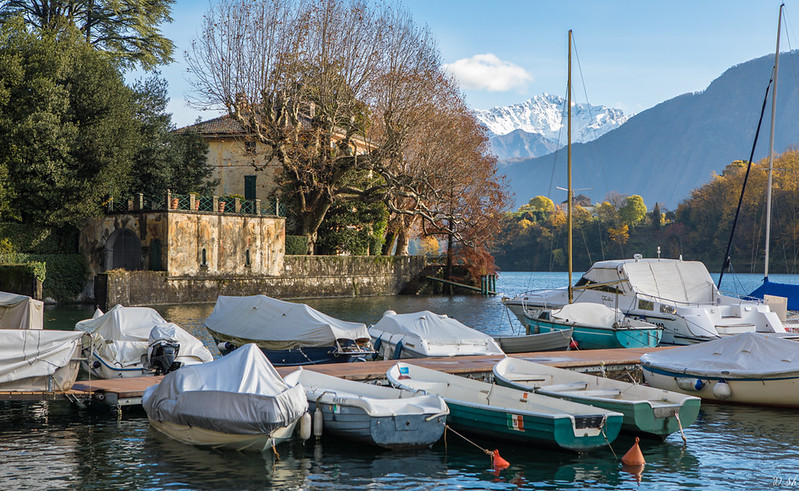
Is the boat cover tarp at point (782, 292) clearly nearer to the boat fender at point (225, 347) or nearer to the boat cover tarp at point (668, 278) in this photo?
the boat cover tarp at point (668, 278)

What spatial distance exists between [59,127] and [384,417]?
36.4 m

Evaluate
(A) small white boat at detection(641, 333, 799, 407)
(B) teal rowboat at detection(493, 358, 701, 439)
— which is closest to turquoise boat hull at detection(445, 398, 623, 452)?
(B) teal rowboat at detection(493, 358, 701, 439)

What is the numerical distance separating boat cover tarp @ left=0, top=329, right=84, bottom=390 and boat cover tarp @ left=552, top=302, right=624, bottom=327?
17092 millimetres

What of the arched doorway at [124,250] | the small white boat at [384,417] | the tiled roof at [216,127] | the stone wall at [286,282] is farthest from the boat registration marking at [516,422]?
the tiled roof at [216,127]

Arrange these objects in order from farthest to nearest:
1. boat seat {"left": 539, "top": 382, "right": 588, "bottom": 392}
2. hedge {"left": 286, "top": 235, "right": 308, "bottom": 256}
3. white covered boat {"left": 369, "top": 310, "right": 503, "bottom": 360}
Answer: hedge {"left": 286, "top": 235, "right": 308, "bottom": 256} < white covered boat {"left": 369, "top": 310, "right": 503, "bottom": 360} < boat seat {"left": 539, "top": 382, "right": 588, "bottom": 392}

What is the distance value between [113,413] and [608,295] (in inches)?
791

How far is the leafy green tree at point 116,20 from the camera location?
49.8 meters

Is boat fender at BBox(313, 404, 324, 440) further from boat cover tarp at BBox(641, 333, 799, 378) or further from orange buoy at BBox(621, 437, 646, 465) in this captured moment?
boat cover tarp at BBox(641, 333, 799, 378)

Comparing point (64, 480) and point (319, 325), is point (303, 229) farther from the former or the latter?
point (64, 480)

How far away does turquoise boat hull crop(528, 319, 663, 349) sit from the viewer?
26359 mm

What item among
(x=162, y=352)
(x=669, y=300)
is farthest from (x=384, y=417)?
(x=669, y=300)

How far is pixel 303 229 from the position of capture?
183 ft

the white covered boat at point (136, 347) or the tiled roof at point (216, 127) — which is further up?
the tiled roof at point (216, 127)

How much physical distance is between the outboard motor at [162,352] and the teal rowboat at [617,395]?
7731mm
